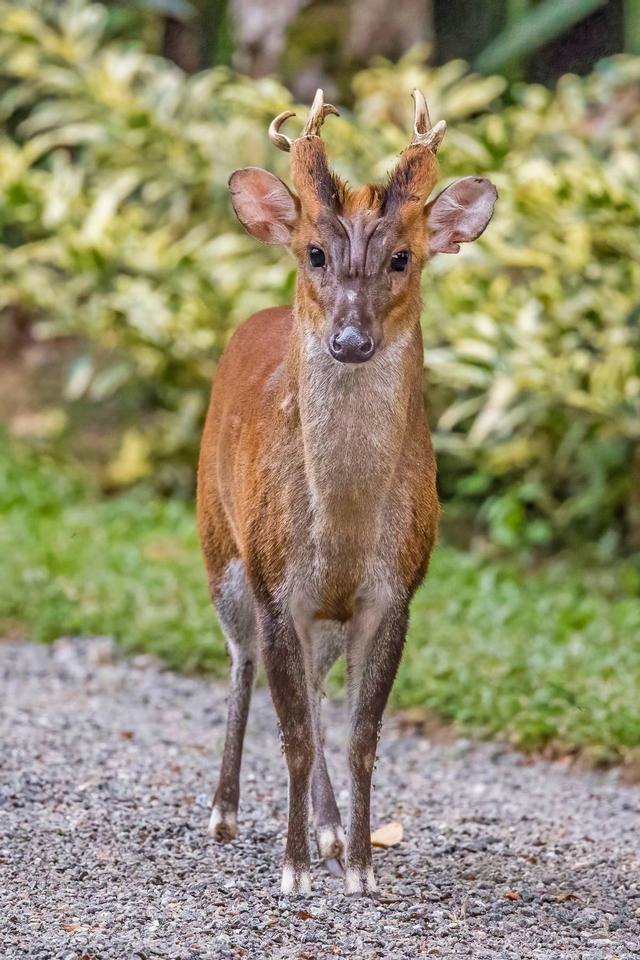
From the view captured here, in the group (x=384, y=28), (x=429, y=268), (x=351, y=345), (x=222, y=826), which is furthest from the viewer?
(x=384, y=28)

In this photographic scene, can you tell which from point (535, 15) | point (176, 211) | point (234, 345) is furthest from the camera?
point (176, 211)

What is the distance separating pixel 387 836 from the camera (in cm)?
420

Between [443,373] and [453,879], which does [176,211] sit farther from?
[453,879]

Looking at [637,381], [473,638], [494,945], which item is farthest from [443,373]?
[494,945]

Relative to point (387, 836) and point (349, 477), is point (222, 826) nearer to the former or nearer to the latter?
point (387, 836)

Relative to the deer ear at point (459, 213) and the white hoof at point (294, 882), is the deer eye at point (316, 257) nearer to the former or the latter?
the deer ear at point (459, 213)

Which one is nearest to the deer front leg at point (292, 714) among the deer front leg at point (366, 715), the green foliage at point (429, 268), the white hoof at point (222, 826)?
the deer front leg at point (366, 715)

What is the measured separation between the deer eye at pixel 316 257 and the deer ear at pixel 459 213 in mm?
309

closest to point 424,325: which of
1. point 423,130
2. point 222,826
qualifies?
point 222,826

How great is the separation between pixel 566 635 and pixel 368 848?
2832mm

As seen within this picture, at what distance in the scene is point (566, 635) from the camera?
6.34 metres

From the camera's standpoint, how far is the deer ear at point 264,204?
358 centimetres

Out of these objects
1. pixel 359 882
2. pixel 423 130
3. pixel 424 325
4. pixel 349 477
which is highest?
pixel 423 130

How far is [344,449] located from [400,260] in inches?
16.4
